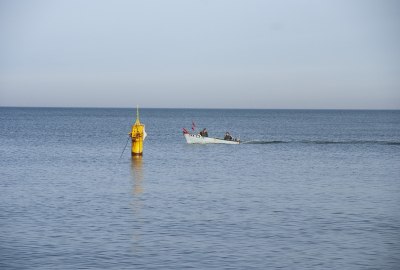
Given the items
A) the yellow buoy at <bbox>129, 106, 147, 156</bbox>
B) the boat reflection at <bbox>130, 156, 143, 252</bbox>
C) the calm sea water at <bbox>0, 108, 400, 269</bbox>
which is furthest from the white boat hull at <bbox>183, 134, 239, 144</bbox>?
the calm sea water at <bbox>0, 108, 400, 269</bbox>

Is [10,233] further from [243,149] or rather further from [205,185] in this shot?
[243,149]

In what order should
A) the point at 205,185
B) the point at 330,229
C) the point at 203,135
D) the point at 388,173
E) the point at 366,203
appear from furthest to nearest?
the point at 203,135 < the point at 388,173 < the point at 205,185 < the point at 366,203 < the point at 330,229

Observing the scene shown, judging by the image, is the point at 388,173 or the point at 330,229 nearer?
the point at 330,229

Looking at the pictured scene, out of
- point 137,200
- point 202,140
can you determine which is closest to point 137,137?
point 202,140

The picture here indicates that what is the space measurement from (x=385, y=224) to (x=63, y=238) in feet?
39.8

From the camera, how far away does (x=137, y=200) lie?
1004 inches

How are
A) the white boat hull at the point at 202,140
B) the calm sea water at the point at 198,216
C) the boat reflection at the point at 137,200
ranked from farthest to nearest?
1. the white boat hull at the point at 202,140
2. the boat reflection at the point at 137,200
3. the calm sea water at the point at 198,216

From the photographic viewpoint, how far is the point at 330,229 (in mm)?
19672

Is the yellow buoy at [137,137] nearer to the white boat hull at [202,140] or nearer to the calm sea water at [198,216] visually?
the calm sea water at [198,216]

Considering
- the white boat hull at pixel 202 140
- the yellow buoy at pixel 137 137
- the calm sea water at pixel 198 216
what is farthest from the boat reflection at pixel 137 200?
the white boat hull at pixel 202 140

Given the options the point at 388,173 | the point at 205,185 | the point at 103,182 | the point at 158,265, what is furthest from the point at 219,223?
the point at 388,173

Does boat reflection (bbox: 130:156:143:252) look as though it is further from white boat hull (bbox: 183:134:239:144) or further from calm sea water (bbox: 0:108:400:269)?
white boat hull (bbox: 183:134:239:144)

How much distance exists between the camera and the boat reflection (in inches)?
724

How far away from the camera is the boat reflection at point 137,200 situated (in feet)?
60.3
